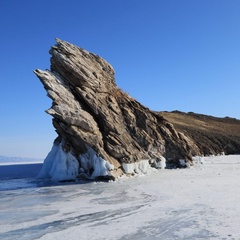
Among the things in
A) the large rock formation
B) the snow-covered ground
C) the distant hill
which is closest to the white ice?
the large rock formation

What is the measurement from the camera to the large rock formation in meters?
30.8

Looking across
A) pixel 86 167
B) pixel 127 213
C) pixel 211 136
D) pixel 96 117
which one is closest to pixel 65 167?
pixel 86 167

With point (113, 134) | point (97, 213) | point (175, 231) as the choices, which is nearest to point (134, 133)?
point (113, 134)

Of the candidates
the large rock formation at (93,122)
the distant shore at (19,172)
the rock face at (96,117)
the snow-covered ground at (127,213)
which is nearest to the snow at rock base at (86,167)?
the large rock formation at (93,122)

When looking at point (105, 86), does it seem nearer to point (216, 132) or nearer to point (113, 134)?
point (113, 134)

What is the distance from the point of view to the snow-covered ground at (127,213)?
40.2 feet

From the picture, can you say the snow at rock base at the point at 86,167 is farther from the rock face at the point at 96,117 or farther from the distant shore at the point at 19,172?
the distant shore at the point at 19,172

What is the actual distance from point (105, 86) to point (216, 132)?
49.9 meters

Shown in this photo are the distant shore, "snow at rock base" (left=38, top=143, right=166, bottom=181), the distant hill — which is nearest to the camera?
"snow at rock base" (left=38, top=143, right=166, bottom=181)

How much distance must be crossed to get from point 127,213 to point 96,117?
19.1 m

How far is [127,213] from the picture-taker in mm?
15516

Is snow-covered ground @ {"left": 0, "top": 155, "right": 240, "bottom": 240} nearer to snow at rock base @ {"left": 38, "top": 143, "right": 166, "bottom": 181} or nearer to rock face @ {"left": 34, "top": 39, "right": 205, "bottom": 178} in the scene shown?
snow at rock base @ {"left": 38, "top": 143, "right": 166, "bottom": 181}

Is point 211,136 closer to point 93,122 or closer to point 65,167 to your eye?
point 93,122

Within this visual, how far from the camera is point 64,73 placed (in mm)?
33625
